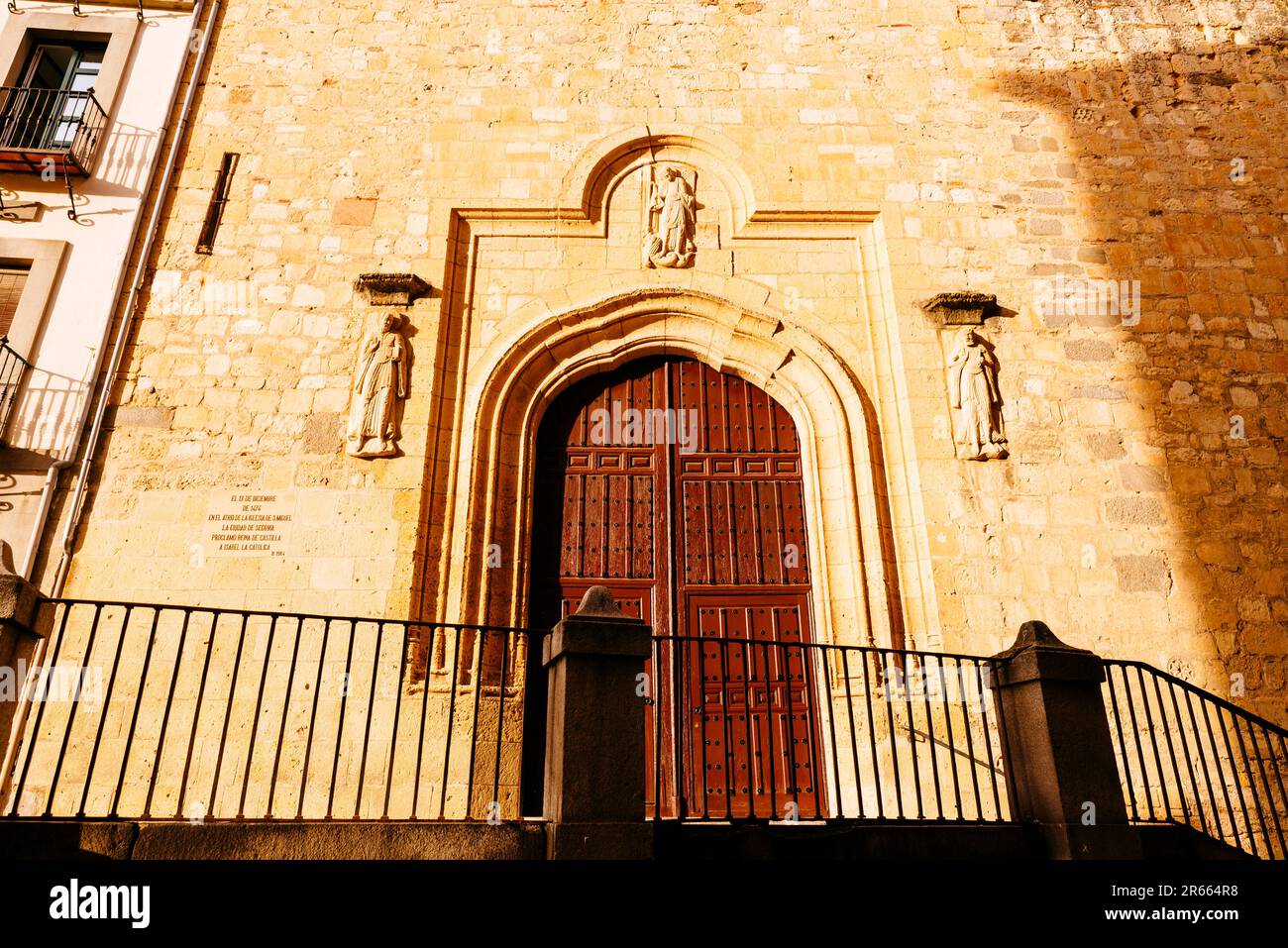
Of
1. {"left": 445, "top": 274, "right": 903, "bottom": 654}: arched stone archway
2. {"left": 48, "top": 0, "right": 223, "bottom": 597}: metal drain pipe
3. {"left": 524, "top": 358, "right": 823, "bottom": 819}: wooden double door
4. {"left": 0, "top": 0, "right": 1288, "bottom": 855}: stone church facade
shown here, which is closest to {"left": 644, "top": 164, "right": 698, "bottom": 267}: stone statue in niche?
{"left": 0, "top": 0, "right": 1288, "bottom": 855}: stone church facade

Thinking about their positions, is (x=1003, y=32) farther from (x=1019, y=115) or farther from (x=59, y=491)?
(x=59, y=491)

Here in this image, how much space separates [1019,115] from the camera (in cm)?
885

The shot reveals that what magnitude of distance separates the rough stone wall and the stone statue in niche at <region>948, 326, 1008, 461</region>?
14 centimetres

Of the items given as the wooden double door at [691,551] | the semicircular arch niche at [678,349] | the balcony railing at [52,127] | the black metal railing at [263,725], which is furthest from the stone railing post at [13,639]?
the balcony railing at [52,127]

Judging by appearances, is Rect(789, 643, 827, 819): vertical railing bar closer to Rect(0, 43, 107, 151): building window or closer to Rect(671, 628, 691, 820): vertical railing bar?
Rect(671, 628, 691, 820): vertical railing bar

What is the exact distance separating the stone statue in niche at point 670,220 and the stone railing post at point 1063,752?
4.95m

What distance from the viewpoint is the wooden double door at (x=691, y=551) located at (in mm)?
6492

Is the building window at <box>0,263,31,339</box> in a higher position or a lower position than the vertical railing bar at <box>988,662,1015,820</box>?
higher

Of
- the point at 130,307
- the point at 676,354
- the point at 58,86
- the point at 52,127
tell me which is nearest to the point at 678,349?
the point at 676,354

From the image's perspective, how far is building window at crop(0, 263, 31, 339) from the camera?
7570mm
